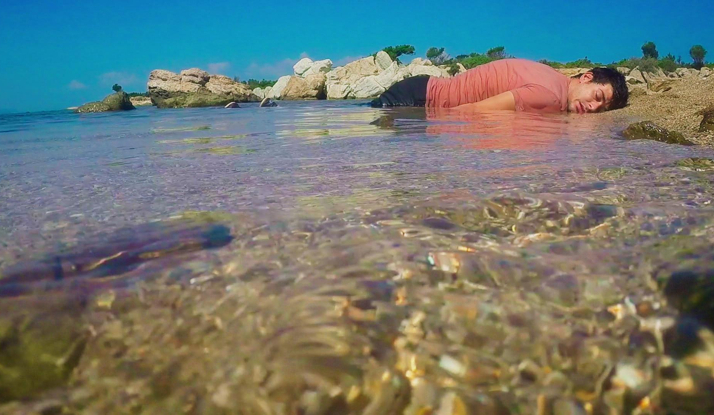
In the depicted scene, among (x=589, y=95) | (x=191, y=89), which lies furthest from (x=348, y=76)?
(x=589, y=95)

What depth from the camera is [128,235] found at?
1.36 metres

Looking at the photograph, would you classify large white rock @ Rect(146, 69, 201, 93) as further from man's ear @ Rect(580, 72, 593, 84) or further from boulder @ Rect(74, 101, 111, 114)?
man's ear @ Rect(580, 72, 593, 84)

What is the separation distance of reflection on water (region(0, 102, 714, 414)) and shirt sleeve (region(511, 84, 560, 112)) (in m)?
5.39

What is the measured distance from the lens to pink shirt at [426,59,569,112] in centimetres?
683

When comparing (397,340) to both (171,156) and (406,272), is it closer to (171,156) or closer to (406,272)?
(406,272)

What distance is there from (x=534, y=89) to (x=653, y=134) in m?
3.54

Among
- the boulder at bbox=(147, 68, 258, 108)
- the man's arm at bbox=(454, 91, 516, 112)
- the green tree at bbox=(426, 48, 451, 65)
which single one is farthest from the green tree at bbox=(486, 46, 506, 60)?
the man's arm at bbox=(454, 91, 516, 112)

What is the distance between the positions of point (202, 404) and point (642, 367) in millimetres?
671

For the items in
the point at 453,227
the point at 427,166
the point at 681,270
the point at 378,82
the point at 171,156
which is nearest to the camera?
the point at 681,270

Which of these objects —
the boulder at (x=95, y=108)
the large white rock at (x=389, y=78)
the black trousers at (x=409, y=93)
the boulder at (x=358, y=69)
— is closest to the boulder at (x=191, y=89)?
the boulder at (x=95, y=108)

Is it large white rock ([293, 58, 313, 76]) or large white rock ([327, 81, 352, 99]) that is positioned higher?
large white rock ([293, 58, 313, 76])

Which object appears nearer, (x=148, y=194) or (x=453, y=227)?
(x=453, y=227)

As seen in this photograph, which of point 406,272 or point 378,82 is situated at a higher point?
point 378,82

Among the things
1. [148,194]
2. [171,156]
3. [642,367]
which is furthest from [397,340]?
[171,156]
